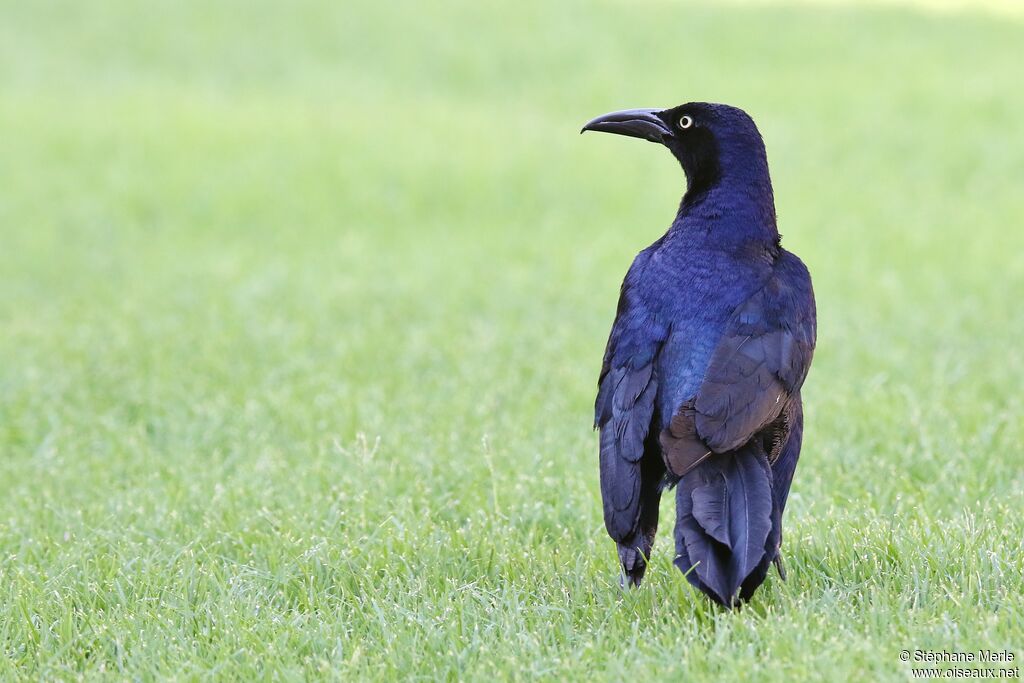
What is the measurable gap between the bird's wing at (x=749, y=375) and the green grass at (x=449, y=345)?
1.57 ft

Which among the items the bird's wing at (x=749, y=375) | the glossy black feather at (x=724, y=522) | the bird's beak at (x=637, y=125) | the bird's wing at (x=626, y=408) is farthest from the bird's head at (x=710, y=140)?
the glossy black feather at (x=724, y=522)

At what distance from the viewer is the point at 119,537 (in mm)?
4711

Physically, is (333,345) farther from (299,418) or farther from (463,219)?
(463,219)

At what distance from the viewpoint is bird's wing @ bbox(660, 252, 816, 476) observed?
3.57 metres

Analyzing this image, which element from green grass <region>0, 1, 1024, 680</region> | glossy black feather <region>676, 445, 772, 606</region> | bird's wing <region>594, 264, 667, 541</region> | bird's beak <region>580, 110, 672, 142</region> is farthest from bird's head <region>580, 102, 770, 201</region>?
green grass <region>0, 1, 1024, 680</region>

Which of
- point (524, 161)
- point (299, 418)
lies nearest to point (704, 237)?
point (299, 418)

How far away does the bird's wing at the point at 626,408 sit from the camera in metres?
3.71

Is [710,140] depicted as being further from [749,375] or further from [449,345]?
[449,345]

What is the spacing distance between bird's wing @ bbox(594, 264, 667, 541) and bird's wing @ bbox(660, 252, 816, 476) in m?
0.15

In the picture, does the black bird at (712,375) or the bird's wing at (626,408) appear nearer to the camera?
the black bird at (712,375)

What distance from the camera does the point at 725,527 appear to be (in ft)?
11.5

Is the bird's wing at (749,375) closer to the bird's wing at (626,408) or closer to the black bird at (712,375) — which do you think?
the black bird at (712,375)

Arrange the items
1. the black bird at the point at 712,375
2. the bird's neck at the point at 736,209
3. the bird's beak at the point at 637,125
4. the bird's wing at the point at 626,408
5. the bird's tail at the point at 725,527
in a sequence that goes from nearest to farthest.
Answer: the bird's tail at the point at 725,527
the black bird at the point at 712,375
the bird's wing at the point at 626,408
the bird's neck at the point at 736,209
the bird's beak at the point at 637,125

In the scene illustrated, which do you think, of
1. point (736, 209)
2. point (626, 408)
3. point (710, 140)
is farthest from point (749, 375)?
point (710, 140)
